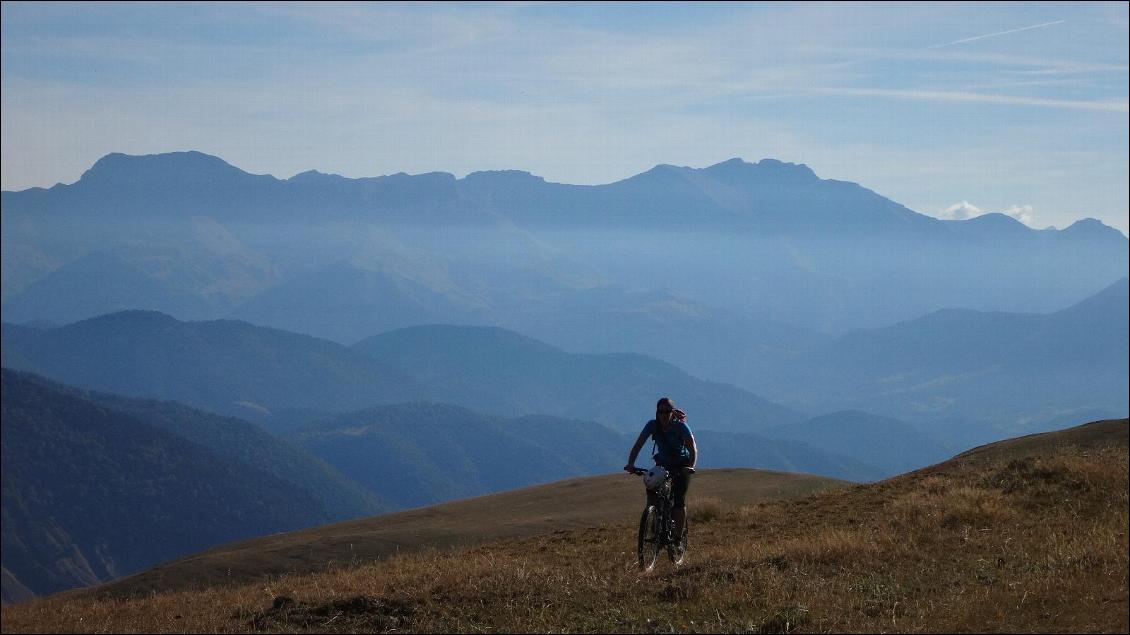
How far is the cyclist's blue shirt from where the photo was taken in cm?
1423

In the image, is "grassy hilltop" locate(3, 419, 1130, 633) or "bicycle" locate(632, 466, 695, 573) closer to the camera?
"grassy hilltop" locate(3, 419, 1130, 633)

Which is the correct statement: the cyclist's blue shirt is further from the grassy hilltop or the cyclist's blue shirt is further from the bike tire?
the grassy hilltop

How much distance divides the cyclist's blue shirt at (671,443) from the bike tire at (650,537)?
678 mm

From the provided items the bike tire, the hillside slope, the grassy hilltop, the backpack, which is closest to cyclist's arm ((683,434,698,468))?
the backpack

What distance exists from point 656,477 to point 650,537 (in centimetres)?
92

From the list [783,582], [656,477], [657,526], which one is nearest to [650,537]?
[657,526]

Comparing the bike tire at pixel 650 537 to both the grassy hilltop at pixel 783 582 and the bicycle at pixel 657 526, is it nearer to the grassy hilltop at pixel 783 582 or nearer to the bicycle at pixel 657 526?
the bicycle at pixel 657 526

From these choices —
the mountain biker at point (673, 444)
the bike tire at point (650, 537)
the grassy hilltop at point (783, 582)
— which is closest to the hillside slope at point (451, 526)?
the grassy hilltop at point (783, 582)

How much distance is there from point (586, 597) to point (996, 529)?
728cm

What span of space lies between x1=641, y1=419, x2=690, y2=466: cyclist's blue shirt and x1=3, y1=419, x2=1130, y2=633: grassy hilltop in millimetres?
1411

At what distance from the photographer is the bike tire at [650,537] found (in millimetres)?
14289

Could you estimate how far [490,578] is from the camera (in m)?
13.6

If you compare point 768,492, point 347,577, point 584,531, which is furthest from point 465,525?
point 347,577

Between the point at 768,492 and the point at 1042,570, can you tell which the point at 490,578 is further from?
the point at 768,492
